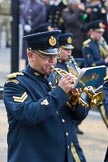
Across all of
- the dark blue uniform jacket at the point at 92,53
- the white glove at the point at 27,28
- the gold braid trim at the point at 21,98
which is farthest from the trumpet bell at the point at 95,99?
the white glove at the point at 27,28

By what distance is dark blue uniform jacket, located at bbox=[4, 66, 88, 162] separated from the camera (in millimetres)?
3512

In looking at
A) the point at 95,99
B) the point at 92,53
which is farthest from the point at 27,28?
the point at 95,99

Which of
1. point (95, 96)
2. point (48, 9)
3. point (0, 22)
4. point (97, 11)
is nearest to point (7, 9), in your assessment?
point (0, 22)

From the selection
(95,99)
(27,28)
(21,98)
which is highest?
(21,98)

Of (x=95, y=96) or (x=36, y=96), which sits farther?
(x=95, y=96)

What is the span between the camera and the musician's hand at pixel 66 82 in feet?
11.7

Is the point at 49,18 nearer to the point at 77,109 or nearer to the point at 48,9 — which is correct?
the point at 48,9

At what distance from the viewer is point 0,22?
19609 mm

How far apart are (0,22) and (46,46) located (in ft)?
52.8

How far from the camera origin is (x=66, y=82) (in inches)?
140

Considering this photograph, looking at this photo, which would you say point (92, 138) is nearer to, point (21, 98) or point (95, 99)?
point (95, 99)

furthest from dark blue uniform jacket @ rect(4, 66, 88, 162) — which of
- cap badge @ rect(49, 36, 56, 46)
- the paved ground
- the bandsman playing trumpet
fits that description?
the paved ground

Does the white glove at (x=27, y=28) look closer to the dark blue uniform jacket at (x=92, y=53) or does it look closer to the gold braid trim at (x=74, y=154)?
the dark blue uniform jacket at (x=92, y=53)

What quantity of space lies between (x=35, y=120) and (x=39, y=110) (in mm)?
69
